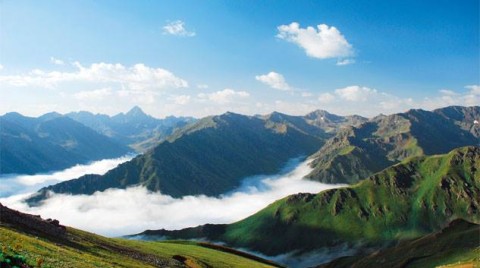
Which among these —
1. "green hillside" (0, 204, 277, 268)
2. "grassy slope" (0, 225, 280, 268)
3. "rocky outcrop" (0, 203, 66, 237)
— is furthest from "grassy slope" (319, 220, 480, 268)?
"rocky outcrop" (0, 203, 66, 237)

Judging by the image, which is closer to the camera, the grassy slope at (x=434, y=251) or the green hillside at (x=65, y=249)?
the green hillside at (x=65, y=249)

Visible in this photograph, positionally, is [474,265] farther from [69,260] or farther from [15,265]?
[15,265]

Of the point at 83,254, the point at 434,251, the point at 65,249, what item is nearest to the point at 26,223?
the point at 65,249

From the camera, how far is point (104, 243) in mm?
89062

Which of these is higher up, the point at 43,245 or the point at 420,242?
the point at 43,245

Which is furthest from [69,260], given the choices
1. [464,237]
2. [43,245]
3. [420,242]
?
[420,242]

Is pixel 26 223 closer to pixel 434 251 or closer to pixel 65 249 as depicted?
pixel 65 249

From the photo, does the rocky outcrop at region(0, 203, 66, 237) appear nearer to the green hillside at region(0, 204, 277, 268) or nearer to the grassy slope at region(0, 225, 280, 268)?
the green hillside at region(0, 204, 277, 268)

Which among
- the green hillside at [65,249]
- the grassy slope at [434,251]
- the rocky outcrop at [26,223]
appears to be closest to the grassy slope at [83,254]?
the green hillside at [65,249]

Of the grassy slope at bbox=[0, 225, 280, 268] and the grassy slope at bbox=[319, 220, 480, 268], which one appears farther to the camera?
the grassy slope at bbox=[319, 220, 480, 268]

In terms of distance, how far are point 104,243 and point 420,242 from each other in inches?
6121

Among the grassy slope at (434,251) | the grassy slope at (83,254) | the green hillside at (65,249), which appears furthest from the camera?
the grassy slope at (434,251)

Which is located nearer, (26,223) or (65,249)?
(65,249)

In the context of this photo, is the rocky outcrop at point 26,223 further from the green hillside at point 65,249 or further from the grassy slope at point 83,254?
the grassy slope at point 83,254
